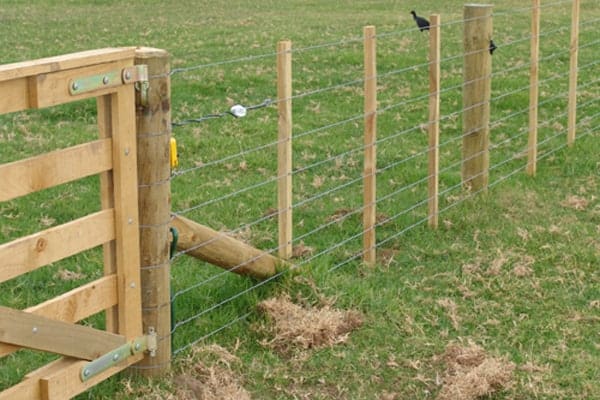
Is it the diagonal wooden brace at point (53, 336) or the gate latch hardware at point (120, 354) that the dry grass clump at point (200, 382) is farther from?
the diagonal wooden brace at point (53, 336)

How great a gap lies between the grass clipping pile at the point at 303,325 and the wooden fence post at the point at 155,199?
2.79 feet

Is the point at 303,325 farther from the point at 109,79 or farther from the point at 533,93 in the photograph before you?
the point at 533,93

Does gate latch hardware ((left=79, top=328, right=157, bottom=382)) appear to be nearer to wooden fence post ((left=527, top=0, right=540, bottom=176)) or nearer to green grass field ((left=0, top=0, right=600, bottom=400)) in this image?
green grass field ((left=0, top=0, right=600, bottom=400))

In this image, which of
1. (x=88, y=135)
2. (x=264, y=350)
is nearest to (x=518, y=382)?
(x=264, y=350)

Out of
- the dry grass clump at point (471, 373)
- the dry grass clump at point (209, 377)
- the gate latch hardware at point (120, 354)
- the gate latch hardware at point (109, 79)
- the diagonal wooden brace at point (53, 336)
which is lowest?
the dry grass clump at point (471, 373)

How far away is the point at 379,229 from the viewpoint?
8.83 metres

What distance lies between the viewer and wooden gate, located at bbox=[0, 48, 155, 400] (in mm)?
4684

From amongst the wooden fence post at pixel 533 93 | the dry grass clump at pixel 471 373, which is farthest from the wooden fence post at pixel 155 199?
the wooden fence post at pixel 533 93

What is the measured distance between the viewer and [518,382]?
6.02m

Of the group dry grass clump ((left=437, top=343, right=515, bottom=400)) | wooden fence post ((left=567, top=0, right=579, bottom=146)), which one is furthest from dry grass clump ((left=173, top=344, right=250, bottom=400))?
wooden fence post ((left=567, top=0, right=579, bottom=146))

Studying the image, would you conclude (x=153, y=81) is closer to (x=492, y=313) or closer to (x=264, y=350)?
(x=264, y=350)

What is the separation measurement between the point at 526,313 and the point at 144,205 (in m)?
2.84

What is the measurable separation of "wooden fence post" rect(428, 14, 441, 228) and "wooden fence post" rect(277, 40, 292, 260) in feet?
5.82

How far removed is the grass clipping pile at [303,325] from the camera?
21.0ft
